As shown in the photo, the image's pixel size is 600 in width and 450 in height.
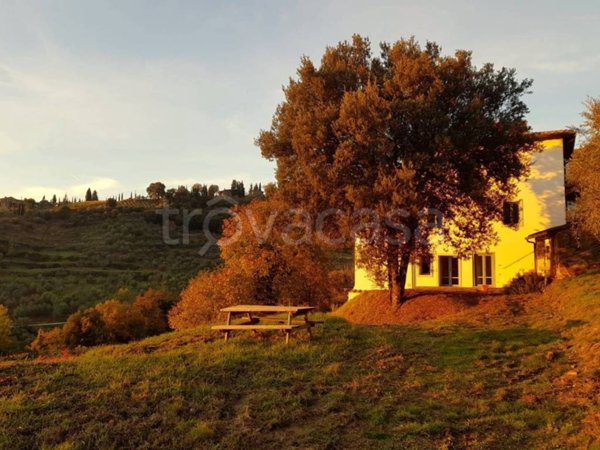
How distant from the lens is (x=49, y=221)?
8156cm

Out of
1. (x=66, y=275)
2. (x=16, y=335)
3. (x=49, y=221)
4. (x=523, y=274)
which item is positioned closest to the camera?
(x=523, y=274)

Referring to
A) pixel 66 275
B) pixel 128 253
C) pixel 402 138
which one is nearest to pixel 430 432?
pixel 402 138

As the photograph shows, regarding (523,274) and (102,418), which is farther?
(523,274)

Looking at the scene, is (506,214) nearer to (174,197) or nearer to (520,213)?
(520,213)

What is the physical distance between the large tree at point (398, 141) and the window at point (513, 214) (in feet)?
33.2

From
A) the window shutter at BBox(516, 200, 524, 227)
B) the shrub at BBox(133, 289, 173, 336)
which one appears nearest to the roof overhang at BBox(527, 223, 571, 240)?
the window shutter at BBox(516, 200, 524, 227)

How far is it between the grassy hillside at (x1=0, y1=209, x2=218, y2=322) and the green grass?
42455 mm

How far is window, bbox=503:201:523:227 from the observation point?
28.9m

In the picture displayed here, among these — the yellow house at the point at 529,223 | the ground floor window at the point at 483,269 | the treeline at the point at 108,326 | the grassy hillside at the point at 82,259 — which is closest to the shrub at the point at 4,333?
the treeline at the point at 108,326

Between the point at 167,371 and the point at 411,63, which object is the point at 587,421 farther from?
the point at 411,63

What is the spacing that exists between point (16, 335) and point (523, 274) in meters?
40.4

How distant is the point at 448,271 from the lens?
30.5 metres

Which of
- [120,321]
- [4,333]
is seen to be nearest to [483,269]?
[120,321]

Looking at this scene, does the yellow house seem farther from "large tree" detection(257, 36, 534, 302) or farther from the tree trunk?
"large tree" detection(257, 36, 534, 302)
